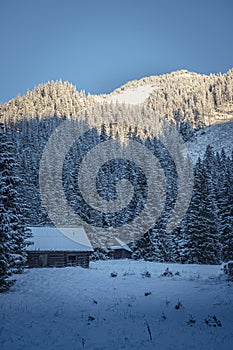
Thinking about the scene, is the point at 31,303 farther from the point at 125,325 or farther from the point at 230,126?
the point at 230,126

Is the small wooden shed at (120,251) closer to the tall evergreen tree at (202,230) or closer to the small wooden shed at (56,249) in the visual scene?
the small wooden shed at (56,249)

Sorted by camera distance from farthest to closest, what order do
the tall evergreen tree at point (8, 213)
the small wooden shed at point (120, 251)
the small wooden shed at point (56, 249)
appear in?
the small wooden shed at point (120, 251)
the small wooden shed at point (56, 249)
the tall evergreen tree at point (8, 213)

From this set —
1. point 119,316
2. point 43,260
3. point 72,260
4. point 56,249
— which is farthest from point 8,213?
point 72,260

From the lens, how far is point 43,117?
491ft

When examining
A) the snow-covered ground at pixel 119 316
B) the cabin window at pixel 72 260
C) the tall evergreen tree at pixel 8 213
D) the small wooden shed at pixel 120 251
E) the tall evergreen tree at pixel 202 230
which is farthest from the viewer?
Answer: the small wooden shed at pixel 120 251

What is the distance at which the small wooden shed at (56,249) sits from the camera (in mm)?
34969

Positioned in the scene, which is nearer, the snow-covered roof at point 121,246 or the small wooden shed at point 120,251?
the snow-covered roof at point 121,246

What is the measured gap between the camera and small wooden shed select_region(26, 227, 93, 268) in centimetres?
3497

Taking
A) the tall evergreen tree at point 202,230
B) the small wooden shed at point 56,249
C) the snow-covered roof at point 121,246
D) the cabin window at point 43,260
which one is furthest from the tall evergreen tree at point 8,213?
the snow-covered roof at point 121,246

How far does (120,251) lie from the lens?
51.0 meters

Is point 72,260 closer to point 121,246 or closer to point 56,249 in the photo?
point 56,249

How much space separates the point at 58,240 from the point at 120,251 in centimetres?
1655

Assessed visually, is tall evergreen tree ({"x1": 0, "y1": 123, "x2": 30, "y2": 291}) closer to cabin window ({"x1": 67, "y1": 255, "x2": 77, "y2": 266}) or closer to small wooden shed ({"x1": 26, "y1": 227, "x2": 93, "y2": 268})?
small wooden shed ({"x1": 26, "y1": 227, "x2": 93, "y2": 268})

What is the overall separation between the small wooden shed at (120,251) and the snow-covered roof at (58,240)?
36.2 feet
